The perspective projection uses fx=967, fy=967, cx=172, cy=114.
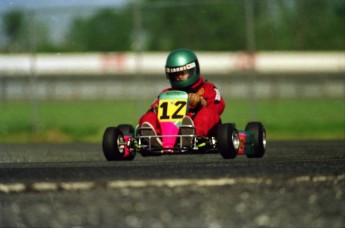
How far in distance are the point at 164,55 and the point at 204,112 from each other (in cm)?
2913

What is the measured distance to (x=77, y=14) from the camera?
16391 mm

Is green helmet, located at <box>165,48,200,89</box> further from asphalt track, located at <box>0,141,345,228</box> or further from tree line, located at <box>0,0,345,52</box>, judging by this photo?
tree line, located at <box>0,0,345,52</box>

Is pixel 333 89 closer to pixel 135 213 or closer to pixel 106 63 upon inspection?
pixel 106 63

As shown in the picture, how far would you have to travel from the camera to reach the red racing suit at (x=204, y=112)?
8766mm

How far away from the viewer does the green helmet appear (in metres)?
9.32

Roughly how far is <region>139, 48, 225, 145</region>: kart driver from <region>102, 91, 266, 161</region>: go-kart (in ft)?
0.21

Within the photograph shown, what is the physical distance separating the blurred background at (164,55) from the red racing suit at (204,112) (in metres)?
5.50

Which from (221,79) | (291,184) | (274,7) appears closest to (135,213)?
(291,184)

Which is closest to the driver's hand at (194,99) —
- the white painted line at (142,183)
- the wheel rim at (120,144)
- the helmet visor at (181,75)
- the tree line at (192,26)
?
the helmet visor at (181,75)

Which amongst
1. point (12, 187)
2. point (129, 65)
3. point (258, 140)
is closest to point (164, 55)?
point (129, 65)

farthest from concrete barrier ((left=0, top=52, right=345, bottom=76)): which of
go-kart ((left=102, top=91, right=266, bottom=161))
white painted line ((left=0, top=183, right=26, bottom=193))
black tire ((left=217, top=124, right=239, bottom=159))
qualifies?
white painted line ((left=0, top=183, right=26, bottom=193))

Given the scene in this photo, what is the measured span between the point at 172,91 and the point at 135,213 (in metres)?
5.02

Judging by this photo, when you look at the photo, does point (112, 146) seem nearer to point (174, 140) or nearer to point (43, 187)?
point (174, 140)

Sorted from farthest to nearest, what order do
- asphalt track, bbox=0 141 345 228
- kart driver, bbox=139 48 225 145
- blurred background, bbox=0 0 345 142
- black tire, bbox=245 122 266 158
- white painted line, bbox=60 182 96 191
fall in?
blurred background, bbox=0 0 345 142 → black tire, bbox=245 122 266 158 → kart driver, bbox=139 48 225 145 → white painted line, bbox=60 182 96 191 → asphalt track, bbox=0 141 345 228
